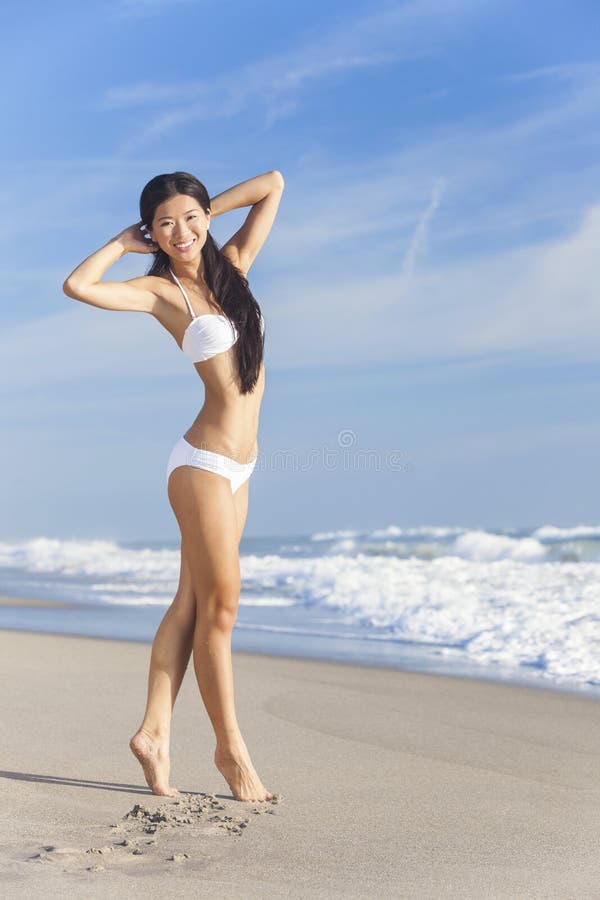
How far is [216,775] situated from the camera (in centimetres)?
396

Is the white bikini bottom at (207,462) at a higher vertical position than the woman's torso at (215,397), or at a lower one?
lower

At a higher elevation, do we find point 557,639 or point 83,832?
point 557,639

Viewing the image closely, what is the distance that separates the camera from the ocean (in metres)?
7.47

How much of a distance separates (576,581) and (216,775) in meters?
8.57

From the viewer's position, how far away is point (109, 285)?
3.54 m

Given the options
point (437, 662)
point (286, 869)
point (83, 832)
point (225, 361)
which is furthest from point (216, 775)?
point (437, 662)

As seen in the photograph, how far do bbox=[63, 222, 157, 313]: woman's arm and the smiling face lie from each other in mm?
133

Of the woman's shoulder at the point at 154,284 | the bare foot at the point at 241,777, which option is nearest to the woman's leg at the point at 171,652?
the bare foot at the point at 241,777

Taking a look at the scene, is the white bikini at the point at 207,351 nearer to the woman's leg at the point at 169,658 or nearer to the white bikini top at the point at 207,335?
the white bikini top at the point at 207,335

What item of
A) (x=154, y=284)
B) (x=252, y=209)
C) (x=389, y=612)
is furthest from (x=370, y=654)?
(x=154, y=284)

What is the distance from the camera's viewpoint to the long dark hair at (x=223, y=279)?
12.2 feet

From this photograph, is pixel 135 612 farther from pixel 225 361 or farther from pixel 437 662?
pixel 225 361

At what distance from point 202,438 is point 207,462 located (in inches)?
3.8

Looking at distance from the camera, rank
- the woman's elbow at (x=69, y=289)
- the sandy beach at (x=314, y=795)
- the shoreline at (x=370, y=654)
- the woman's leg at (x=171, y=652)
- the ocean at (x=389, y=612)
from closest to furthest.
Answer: the sandy beach at (x=314, y=795)
the woman's elbow at (x=69, y=289)
the woman's leg at (x=171, y=652)
the shoreline at (x=370, y=654)
the ocean at (x=389, y=612)
